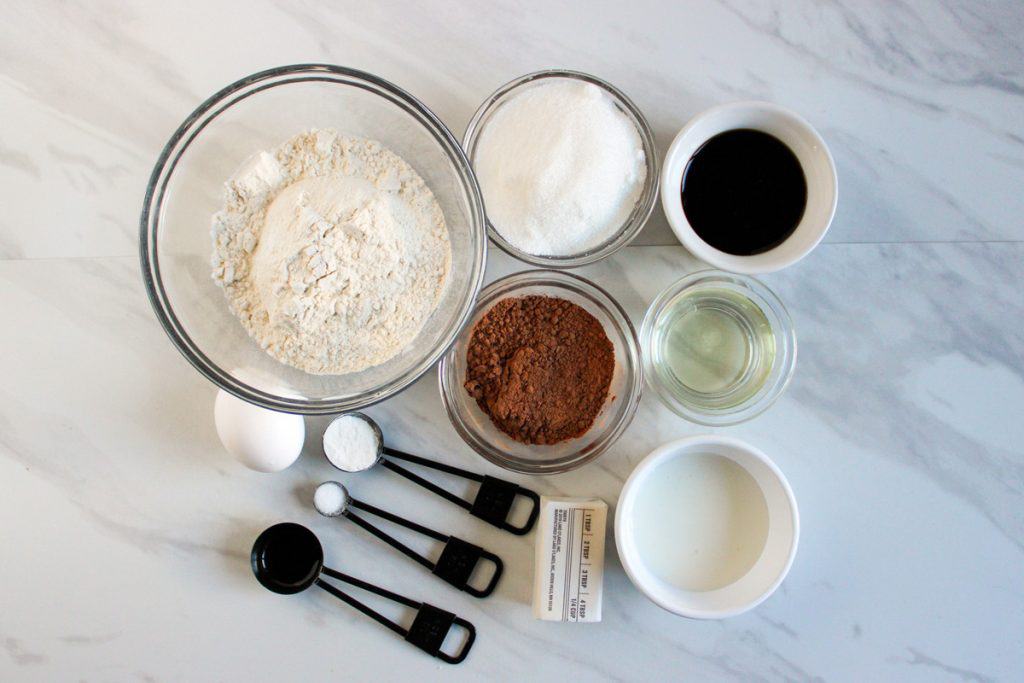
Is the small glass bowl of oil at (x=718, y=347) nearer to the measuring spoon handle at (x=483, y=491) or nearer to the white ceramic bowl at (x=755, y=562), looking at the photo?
the white ceramic bowl at (x=755, y=562)

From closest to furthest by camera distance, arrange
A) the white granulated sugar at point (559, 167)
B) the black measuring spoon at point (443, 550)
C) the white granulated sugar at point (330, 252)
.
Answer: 1. the white granulated sugar at point (330, 252)
2. the white granulated sugar at point (559, 167)
3. the black measuring spoon at point (443, 550)

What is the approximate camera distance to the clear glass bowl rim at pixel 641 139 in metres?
1.07

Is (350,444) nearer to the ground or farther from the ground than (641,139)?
nearer to the ground

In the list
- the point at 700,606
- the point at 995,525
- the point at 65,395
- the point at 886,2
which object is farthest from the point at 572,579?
the point at 886,2

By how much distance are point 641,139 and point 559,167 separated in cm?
17

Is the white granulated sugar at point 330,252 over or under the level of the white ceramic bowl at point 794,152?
under

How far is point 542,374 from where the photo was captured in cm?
107

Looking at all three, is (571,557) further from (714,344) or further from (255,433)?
(255,433)

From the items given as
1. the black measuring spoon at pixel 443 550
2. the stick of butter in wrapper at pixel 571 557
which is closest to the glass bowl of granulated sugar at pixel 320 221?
the black measuring spoon at pixel 443 550

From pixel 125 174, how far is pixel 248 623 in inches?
30.2

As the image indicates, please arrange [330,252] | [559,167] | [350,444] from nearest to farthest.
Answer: [330,252], [559,167], [350,444]

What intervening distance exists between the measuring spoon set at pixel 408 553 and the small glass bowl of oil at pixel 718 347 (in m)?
0.30

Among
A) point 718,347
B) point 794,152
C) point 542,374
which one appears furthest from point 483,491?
point 794,152

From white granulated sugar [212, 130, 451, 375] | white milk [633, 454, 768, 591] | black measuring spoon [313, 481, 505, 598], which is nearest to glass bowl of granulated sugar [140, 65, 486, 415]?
white granulated sugar [212, 130, 451, 375]
